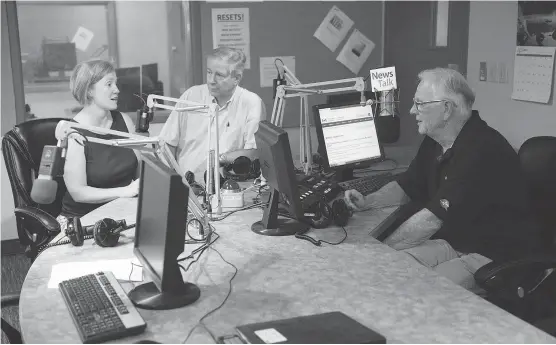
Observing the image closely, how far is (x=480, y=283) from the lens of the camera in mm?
2039

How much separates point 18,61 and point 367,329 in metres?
3.45

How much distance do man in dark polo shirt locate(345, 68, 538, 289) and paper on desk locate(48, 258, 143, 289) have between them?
0.99 m

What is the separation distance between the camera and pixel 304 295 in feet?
5.81

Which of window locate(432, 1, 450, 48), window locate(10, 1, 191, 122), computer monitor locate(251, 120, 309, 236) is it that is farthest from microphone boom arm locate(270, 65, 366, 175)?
window locate(432, 1, 450, 48)

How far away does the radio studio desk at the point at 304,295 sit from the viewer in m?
1.54

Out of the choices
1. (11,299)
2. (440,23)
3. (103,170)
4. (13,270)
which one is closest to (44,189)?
(11,299)

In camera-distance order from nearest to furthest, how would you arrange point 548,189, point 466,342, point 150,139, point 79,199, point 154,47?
point 466,342
point 150,139
point 548,189
point 79,199
point 154,47

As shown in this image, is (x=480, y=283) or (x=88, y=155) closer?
(x=480, y=283)

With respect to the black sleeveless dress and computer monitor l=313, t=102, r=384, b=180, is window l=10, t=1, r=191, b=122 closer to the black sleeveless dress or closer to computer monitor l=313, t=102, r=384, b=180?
the black sleeveless dress

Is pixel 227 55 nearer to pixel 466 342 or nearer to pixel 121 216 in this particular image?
pixel 121 216

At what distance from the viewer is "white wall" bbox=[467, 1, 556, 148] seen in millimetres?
3559

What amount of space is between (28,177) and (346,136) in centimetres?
157

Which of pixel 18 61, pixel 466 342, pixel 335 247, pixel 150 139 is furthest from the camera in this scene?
pixel 18 61

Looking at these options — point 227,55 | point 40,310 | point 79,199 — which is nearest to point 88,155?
point 79,199
